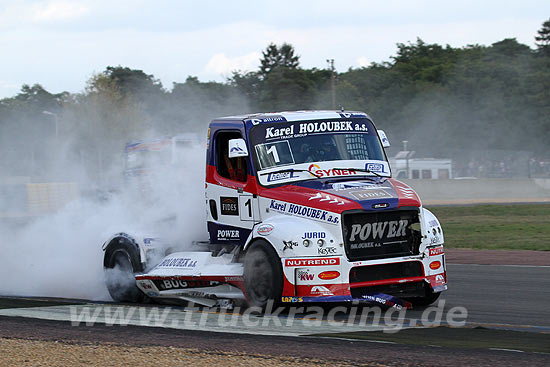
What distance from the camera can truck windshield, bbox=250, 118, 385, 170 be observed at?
32.9ft

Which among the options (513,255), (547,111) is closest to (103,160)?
(513,255)

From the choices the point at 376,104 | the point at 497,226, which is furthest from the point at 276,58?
the point at 497,226

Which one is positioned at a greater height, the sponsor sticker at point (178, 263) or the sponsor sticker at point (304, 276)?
the sponsor sticker at point (304, 276)

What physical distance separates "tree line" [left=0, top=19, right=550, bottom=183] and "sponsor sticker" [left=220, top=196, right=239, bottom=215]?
20.5m

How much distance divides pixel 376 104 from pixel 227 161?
60.2 metres

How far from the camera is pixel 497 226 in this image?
25.0m

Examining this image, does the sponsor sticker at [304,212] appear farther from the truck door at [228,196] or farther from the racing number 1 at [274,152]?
the racing number 1 at [274,152]

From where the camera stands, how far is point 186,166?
11992mm

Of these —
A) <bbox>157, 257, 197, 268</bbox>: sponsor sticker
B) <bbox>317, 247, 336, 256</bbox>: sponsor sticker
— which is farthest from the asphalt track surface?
<bbox>157, 257, 197, 268</bbox>: sponsor sticker

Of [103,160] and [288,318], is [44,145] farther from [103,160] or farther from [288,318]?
[288,318]

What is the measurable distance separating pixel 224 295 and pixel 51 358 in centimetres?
317

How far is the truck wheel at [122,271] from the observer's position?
10961 mm

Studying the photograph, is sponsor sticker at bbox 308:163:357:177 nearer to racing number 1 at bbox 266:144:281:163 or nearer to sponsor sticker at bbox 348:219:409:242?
racing number 1 at bbox 266:144:281:163

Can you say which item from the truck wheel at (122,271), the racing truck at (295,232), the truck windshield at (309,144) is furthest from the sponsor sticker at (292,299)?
the truck wheel at (122,271)
